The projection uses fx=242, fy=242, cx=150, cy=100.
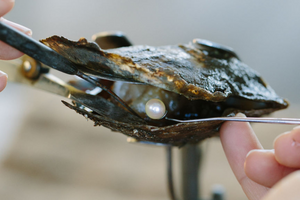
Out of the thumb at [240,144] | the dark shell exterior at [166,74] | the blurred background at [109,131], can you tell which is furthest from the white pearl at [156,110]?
the blurred background at [109,131]

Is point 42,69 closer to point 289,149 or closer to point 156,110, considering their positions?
point 156,110

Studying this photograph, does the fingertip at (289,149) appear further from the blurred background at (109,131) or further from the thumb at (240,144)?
the blurred background at (109,131)

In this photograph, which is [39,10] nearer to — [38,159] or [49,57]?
[38,159]

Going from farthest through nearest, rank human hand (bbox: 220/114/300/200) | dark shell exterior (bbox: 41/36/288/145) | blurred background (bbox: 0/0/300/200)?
blurred background (bbox: 0/0/300/200) → dark shell exterior (bbox: 41/36/288/145) → human hand (bbox: 220/114/300/200)

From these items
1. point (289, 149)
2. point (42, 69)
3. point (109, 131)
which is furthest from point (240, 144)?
point (109, 131)

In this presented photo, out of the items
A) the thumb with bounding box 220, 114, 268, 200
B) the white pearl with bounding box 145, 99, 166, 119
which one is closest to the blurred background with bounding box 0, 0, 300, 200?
the thumb with bounding box 220, 114, 268, 200

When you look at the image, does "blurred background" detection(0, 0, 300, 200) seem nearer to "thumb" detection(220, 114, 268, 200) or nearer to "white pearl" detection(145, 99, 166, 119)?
"thumb" detection(220, 114, 268, 200)
